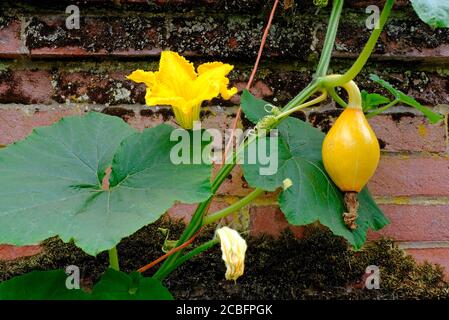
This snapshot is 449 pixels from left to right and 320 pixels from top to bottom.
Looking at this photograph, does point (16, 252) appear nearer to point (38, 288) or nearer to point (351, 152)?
point (38, 288)

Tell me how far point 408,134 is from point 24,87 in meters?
0.74

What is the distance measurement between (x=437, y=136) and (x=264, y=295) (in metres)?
0.46

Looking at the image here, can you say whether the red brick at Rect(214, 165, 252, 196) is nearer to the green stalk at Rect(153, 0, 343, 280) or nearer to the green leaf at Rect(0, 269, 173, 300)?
the green stalk at Rect(153, 0, 343, 280)

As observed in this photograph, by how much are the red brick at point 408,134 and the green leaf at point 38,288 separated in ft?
2.06

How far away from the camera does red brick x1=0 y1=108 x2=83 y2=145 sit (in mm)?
1012

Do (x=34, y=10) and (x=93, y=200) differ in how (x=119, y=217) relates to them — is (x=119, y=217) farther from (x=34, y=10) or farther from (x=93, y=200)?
(x=34, y=10)

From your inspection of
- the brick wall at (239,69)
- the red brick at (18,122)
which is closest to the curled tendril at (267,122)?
the brick wall at (239,69)

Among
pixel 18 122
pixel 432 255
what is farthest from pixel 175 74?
pixel 432 255

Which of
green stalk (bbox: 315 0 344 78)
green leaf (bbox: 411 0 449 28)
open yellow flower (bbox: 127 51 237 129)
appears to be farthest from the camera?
green stalk (bbox: 315 0 344 78)

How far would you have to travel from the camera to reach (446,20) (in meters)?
0.69

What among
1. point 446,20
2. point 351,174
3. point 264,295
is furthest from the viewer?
point 264,295

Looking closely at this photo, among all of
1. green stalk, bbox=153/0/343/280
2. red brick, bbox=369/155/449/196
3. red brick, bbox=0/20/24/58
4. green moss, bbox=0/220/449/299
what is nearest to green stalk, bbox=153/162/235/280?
green stalk, bbox=153/0/343/280

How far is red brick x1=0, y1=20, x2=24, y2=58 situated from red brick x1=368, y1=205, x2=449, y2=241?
0.74 metres
